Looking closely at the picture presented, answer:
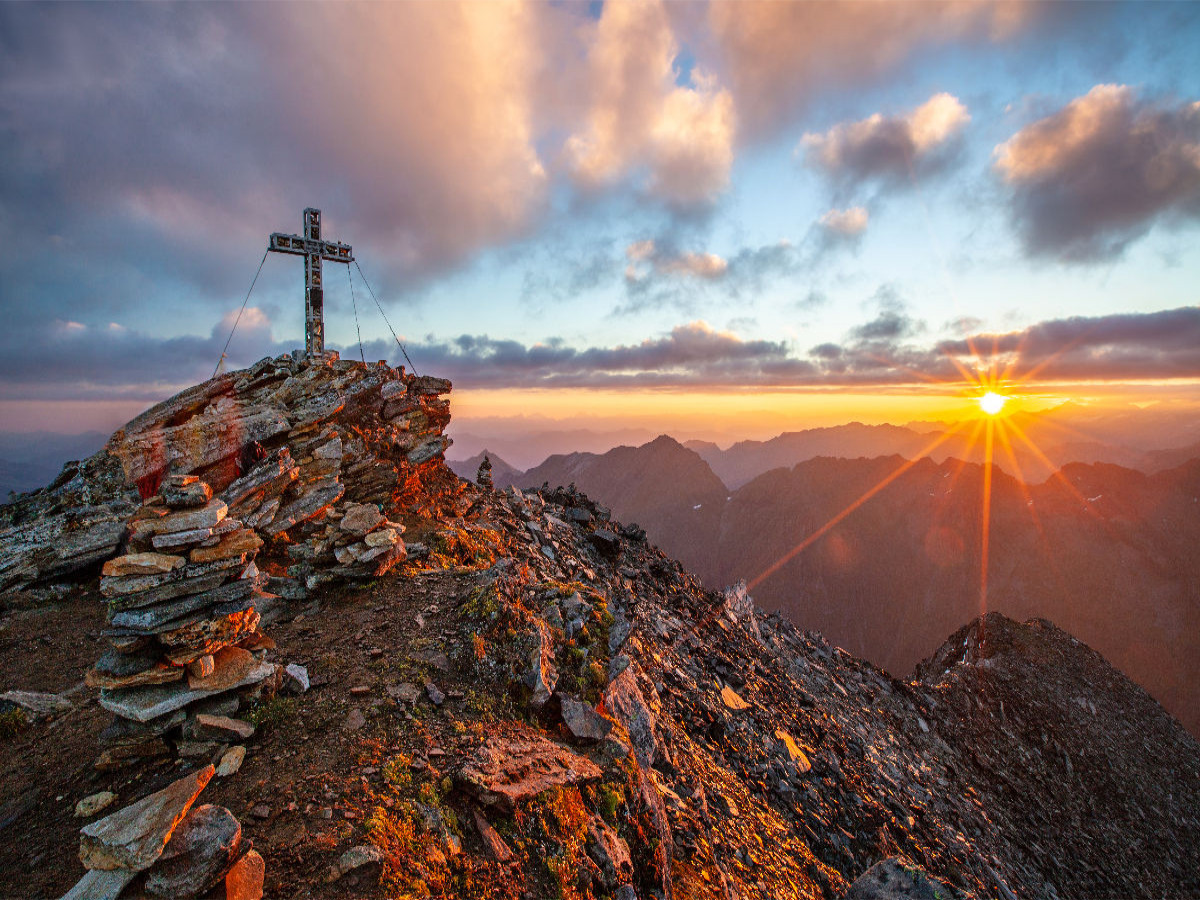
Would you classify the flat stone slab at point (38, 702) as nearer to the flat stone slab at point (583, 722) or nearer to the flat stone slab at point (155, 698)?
the flat stone slab at point (155, 698)

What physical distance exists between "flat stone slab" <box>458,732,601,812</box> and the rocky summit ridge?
0.21 feet

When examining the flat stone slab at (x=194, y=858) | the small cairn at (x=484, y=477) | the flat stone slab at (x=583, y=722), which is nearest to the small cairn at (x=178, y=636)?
the flat stone slab at (x=194, y=858)

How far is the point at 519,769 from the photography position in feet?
29.8

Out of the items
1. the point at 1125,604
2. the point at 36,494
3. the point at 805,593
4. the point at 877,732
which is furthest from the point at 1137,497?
the point at 36,494

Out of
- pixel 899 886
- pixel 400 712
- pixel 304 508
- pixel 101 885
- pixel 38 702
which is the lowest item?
pixel 899 886

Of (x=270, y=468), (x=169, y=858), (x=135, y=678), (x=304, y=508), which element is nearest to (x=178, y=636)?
(x=135, y=678)

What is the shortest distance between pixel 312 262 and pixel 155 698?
2095cm

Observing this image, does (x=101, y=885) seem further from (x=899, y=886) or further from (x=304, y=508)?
(x=899, y=886)

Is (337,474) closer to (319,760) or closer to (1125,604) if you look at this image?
(319,760)

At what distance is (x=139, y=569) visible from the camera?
32.2ft

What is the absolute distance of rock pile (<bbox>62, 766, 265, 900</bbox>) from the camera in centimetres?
602

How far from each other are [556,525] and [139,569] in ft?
67.3

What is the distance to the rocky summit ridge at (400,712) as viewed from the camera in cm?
762

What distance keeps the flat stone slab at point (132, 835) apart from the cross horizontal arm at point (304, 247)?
23783mm
